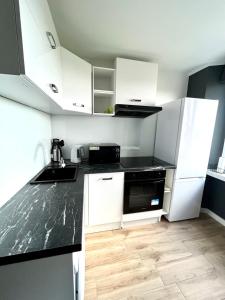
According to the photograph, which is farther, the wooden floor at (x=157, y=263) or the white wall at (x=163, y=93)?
the white wall at (x=163, y=93)

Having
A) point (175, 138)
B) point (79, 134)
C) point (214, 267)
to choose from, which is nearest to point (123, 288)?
point (214, 267)

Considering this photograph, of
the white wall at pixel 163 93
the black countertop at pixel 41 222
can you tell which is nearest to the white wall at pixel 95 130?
the white wall at pixel 163 93

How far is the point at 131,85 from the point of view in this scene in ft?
6.21

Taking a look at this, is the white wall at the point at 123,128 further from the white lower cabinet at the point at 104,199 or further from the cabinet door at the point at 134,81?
the white lower cabinet at the point at 104,199

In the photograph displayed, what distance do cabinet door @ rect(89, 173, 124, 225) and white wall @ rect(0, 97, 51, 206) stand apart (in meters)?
0.68

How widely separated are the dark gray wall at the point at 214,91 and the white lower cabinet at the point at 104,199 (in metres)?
1.63

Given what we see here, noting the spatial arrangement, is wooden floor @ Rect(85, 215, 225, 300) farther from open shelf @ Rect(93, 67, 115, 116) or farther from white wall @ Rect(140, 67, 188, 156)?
open shelf @ Rect(93, 67, 115, 116)

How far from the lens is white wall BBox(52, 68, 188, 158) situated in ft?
7.01

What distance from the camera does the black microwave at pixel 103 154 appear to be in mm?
1939

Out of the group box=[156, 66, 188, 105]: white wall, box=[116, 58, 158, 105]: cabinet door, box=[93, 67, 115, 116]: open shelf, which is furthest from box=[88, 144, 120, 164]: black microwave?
box=[156, 66, 188, 105]: white wall

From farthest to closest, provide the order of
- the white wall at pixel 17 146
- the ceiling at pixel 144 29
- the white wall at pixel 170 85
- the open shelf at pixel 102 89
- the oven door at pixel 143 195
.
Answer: the white wall at pixel 170 85
the open shelf at pixel 102 89
the oven door at pixel 143 195
the ceiling at pixel 144 29
the white wall at pixel 17 146

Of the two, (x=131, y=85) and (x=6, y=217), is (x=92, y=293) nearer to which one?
(x=6, y=217)

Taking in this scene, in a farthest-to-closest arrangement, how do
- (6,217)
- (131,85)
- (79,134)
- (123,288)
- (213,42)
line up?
(79,134)
(131,85)
(213,42)
(123,288)
(6,217)

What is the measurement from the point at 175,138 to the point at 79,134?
1.41m
